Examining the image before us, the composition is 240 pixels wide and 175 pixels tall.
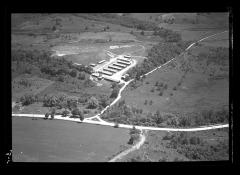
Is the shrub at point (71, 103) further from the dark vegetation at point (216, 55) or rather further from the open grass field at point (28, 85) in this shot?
the dark vegetation at point (216, 55)

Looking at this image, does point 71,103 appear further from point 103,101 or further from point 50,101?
point 103,101

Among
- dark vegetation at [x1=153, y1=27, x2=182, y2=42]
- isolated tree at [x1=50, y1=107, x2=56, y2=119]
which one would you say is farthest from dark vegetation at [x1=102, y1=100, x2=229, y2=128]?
dark vegetation at [x1=153, y1=27, x2=182, y2=42]

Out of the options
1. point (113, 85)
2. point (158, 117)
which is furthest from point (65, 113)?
point (158, 117)

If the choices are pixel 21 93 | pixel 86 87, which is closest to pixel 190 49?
pixel 86 87

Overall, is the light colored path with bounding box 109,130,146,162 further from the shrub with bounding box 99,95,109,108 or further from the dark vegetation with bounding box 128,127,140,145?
the shrub with bounding box 99,95,109,108

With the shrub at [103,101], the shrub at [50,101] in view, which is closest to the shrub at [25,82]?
the shrub at [50,101]
